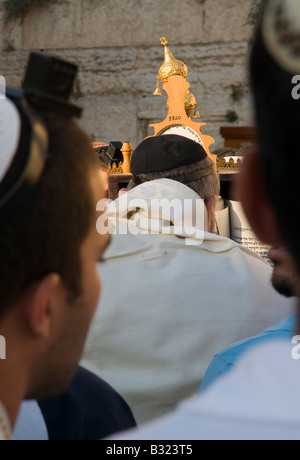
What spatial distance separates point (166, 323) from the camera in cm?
175

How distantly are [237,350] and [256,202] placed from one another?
0.84 meters

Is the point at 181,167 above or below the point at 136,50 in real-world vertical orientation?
below

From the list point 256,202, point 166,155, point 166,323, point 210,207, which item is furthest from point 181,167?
point 256,202

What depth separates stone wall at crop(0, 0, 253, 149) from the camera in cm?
808

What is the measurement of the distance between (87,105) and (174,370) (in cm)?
714

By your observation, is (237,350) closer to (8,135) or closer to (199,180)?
(8,135)

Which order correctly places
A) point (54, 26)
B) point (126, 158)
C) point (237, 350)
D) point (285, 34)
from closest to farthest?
1. point (285, 34)
2. point (237, 350)
3. point (126, 158)
4. point (54, 26)

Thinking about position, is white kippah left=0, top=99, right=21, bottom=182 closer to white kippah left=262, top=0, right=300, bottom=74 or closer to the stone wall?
white kippah left=262, top=0, right=300, bottom=74

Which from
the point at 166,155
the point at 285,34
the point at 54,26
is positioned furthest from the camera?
the point at 54,26

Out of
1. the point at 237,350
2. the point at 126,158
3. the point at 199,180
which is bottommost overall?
the point at 237,350

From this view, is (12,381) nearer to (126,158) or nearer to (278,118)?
(278,118)

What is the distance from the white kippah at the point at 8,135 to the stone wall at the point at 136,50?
24.1 feet

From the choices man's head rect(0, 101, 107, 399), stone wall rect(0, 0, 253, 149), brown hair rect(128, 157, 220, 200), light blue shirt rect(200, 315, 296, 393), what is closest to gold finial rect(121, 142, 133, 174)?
brown hair rect(128, 157, 220, 200)

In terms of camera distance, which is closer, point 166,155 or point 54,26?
point 166,155
